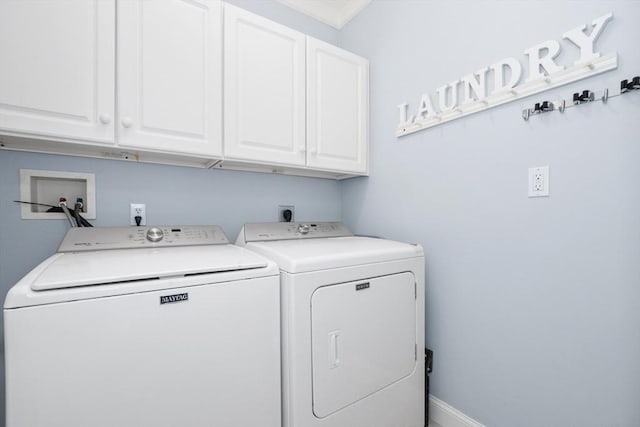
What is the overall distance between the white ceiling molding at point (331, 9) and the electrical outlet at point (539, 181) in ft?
5.62

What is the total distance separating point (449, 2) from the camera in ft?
5.19

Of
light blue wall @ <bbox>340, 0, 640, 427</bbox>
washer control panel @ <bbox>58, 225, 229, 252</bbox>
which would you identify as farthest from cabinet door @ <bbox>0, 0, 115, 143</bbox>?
light blue wall @ <bbox>340, 0, 640, 427</bbox>

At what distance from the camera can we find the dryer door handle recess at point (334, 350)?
120cm

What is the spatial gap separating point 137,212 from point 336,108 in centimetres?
139

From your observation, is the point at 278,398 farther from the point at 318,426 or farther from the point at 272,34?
the point at 272,34

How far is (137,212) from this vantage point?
163 cm

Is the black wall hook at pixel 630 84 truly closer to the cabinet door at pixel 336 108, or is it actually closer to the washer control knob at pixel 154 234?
the cabinet door at pixel 336 108

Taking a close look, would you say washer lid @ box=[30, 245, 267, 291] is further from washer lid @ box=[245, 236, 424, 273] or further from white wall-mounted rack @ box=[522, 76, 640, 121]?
white wall-mounted rack @ box=[522, 76, 640, 121]

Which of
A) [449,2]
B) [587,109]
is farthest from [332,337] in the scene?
[449,2]

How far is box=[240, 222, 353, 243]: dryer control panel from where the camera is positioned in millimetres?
1711

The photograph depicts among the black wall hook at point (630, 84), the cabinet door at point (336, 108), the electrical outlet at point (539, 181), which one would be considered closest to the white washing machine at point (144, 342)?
the cabinet door at point (336, 108)

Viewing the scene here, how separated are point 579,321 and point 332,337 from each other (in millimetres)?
981

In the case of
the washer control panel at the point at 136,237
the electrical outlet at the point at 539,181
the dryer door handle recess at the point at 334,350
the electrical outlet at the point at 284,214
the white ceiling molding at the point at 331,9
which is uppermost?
the white ceiling molding at the point at 331,9

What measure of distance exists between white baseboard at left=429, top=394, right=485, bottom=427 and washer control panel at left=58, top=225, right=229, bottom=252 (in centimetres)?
153
